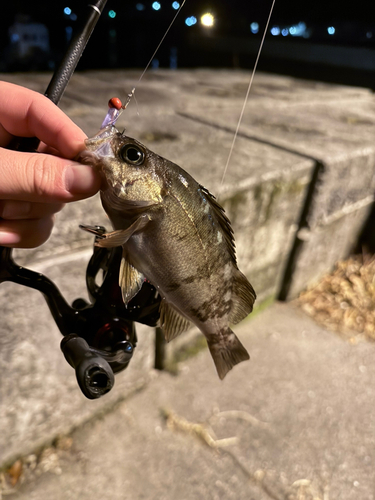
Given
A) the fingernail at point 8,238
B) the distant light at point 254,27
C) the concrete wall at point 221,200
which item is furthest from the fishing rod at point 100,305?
the distant light at point 254,27

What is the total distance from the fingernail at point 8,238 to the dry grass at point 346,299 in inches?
105

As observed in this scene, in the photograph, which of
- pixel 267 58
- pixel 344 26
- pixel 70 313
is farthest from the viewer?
pixel 267 58

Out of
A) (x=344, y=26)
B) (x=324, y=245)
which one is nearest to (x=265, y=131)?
(x=324, y=245)

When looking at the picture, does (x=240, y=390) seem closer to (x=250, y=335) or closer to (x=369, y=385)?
(x=250, y=335)

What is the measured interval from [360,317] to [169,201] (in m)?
2.86

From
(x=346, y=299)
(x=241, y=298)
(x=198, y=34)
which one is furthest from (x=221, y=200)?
(x=198, y=34)

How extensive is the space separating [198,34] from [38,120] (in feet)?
27.2

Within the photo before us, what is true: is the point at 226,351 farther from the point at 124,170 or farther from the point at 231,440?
the point at 231,440

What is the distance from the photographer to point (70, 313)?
1.07 metres

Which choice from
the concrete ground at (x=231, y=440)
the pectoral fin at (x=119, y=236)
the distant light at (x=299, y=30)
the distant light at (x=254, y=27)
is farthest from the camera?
the distant light at (x=254, y=27)

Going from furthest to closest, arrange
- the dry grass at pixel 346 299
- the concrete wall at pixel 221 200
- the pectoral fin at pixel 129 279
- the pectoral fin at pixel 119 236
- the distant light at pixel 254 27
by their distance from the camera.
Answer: the distant light at pixel 254 27 → the dry grass at pixel 346 299 → the concrete wall at pixel 221 200 → the pectoral fin at pixel 129 279 → the pectoral fin at pixel 119 236

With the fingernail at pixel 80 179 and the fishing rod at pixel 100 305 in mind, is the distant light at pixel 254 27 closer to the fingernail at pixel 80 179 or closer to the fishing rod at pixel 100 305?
the fishing rod at pixel 100 305

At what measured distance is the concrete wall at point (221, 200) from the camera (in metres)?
1.73

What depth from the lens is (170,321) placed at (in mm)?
1013
